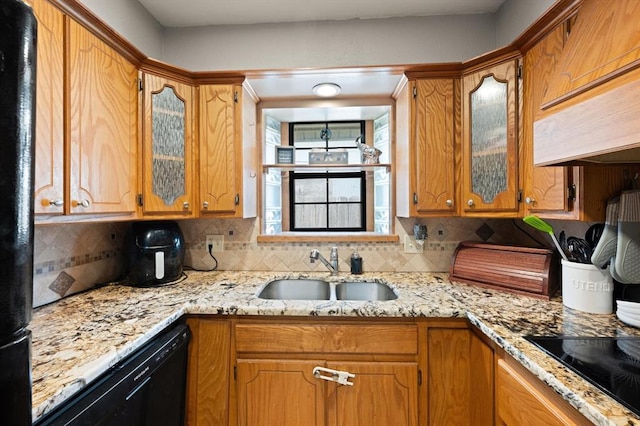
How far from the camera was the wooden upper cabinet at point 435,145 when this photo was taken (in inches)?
65.4

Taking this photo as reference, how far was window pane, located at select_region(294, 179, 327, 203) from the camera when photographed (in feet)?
7.64

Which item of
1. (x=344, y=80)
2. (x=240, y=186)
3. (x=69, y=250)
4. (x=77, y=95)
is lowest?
(x=69, y=250)

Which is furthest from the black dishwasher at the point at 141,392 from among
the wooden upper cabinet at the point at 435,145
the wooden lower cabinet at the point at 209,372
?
the wooden upper cabinet at the point at 435,145

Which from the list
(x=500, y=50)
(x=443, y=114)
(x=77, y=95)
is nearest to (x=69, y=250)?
(x=77, y=95)

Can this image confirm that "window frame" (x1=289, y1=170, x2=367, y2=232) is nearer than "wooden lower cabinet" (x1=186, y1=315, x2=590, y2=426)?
No

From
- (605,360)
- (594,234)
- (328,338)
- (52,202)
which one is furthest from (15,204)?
(594,234)

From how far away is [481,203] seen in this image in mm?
1576

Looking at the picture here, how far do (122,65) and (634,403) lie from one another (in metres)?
2.16

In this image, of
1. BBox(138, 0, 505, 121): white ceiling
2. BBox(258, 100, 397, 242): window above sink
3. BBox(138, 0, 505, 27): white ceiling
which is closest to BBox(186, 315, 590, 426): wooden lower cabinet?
BBox(258, 100, 397, 242): window above sink

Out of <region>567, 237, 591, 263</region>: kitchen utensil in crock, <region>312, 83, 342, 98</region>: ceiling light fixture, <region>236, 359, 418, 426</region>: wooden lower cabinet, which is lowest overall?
<region>236, 359, 418, 426</region>: wooden lower cabinet

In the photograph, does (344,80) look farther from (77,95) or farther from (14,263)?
(14,263)

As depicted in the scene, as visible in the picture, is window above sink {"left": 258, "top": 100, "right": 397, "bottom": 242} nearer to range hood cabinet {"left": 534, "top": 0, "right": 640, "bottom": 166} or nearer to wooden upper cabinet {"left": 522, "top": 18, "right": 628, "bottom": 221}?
wooden upper cabinet {"left": 522, "top": 18, "right": 628, "bottom": 221}

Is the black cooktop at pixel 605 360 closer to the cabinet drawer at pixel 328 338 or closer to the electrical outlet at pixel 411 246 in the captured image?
the cabinet drawer at pixel 328 338

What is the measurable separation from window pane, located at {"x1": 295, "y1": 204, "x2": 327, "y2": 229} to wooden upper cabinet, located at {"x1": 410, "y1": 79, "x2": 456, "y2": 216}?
2.78 ft
